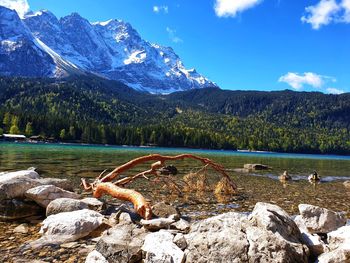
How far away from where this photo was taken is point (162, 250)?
9.16 metres

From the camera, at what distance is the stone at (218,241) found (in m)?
8.57

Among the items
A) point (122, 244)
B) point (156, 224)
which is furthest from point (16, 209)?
point (122, 244)

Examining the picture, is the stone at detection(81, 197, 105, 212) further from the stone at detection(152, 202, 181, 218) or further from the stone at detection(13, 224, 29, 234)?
the stone at detection(13, 224, 29, 234)

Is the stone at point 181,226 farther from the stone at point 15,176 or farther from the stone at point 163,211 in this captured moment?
the stone at point 15,176

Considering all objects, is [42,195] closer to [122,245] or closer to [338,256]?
[122,245]

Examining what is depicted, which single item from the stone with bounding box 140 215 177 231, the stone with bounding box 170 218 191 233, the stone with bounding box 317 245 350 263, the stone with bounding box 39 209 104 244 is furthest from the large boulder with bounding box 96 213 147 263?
the stone with bounding box 317 245 350 263

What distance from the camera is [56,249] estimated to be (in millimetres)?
10883

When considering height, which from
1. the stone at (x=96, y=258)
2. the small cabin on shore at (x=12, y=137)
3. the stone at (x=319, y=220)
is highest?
the stone at (x=319, y=220)

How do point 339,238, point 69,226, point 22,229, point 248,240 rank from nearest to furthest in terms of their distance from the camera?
point 248,240, point 339,238, point 69,226, point 22,229

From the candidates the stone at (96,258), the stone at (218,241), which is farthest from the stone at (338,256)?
the stone at (96,258)

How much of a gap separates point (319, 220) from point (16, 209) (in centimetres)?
1281

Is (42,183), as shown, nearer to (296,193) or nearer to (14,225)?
(14,225)

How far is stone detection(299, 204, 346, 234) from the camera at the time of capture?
41.8ft

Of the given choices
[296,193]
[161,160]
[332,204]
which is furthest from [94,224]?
[296,193]
